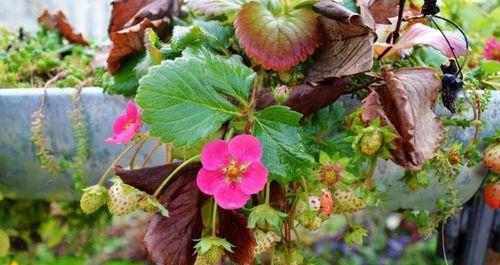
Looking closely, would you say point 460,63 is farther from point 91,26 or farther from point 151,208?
point 91,26

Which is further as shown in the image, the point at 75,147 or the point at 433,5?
the point at 75,147

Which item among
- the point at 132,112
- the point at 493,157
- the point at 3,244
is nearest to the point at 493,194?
the point at 493,157

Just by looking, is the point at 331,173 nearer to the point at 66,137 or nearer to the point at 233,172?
the point at 233,172

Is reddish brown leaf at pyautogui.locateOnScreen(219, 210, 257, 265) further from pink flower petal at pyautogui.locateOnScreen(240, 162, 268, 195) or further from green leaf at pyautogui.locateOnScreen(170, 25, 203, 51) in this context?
green leaf at pyautogui.locateOnScreen(170, 25, 203, 51)

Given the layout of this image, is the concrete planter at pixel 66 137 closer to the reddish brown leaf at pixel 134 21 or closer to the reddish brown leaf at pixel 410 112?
the reddish brown leaf at pixel 134 21

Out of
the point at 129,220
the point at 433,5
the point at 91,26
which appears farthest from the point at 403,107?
the point at 91,26

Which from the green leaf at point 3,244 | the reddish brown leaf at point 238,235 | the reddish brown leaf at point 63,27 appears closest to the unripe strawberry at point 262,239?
the reddish brown leaf at point 238,235
